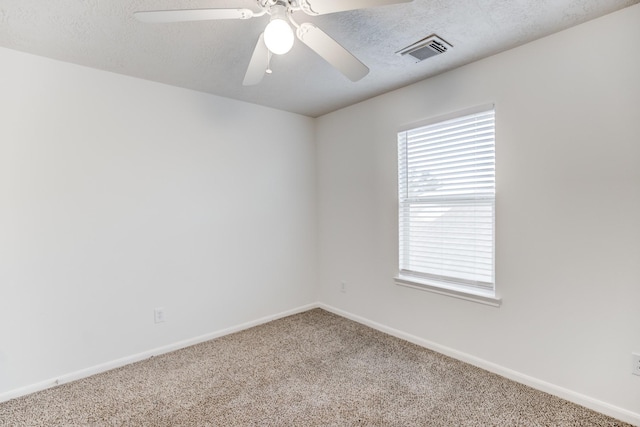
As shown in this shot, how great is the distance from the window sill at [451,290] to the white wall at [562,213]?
57 mm

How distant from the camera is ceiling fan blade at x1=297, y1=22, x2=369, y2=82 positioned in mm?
1434

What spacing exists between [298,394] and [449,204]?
187 centimetres

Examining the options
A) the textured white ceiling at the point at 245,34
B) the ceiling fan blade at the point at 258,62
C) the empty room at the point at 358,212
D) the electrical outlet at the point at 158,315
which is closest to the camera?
the ceiling fan blade at the point at 258,62

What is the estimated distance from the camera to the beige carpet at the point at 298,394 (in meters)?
1.87

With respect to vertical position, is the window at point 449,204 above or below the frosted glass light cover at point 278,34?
below

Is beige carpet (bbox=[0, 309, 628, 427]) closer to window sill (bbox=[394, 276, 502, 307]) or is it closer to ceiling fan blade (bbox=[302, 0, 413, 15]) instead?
window sill (bbox=[394, 276, 502, 307])

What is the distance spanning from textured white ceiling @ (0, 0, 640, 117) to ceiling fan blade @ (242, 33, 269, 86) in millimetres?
309

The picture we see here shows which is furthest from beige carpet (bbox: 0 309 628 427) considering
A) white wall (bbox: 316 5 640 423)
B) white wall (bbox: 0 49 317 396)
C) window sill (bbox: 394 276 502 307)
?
window sill (bbox: 394 276 502 307)

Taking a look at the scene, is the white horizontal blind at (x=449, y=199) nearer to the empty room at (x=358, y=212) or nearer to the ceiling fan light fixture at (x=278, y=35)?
the empty room at (x=358, y=212)

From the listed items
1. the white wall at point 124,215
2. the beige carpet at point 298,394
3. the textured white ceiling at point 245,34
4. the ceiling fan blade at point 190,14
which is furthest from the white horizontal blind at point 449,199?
the ceiling fan blade at point 190,14

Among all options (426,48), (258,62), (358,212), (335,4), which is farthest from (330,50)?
(358,212)

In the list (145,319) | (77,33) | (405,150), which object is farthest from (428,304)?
(77,33)

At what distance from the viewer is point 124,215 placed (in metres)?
2.57

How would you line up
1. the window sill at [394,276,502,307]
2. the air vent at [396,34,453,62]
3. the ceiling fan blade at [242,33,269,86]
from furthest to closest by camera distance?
the window sill at [394,276,502,307] < the air vent at [396,34,453,62] < the ceiling fan blade at [242,33,269,86]
